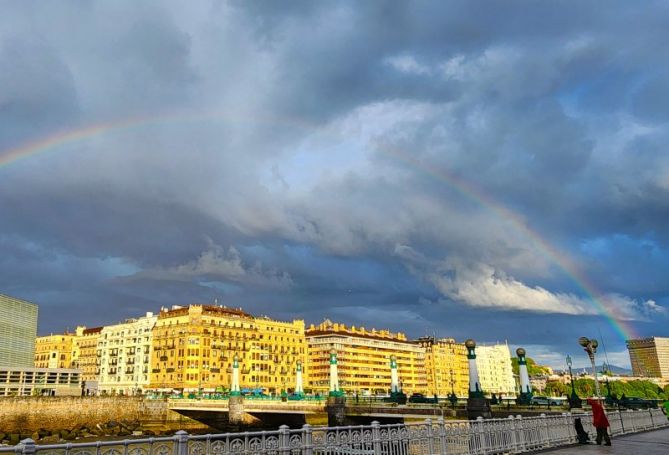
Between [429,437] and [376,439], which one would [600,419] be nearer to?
[429,437]

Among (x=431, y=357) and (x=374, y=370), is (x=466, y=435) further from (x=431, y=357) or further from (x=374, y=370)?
(x=431, y=357)

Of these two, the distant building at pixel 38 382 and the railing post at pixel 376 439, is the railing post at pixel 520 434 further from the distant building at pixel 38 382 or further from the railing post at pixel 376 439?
the distant building at pixel 38 382

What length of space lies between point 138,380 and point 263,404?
81839 millimetres

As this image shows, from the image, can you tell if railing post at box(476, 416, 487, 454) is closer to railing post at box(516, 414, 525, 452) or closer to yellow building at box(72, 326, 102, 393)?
railing post at box(516, 414, 525, 452)

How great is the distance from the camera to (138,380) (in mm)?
137250

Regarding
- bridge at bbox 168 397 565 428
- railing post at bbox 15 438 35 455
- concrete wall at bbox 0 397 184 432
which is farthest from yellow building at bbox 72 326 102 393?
railing post at bbox 15 438 35 455

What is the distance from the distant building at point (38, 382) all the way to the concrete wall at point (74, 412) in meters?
9.82

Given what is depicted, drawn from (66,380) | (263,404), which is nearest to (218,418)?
(263,404)

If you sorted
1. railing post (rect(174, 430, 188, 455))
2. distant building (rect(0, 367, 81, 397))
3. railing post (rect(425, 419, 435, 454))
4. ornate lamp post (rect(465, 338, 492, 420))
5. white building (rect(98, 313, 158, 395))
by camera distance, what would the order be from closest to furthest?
railing post (rect(174, 430, 188, 455))
railing post (rect(425, 419, 435, 454))
ornate lamp post (rect(465, 338, 492, 420))
distant building (rect(0, 367, 81, 397))
white building (rect(98, 313, 158, 395))

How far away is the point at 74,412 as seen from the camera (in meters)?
87.2

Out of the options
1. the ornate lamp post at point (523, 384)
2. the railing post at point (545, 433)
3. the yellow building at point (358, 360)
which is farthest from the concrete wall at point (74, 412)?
the railing post at point (545, 433)

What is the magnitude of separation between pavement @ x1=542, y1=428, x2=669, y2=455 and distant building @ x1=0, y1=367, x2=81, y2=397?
9152 cm

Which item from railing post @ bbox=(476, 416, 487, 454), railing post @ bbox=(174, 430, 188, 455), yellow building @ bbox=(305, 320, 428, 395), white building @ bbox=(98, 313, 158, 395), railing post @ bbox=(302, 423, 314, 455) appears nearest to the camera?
railing post @ bbox=(174, 430, 188, 455)

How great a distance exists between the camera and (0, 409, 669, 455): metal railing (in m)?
11.2
